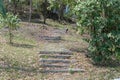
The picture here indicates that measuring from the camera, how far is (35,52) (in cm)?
1256

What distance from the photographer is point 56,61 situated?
38.1ft

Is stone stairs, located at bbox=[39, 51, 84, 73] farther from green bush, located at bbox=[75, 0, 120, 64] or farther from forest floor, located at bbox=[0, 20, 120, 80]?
green bush, located at bbox=[75, 0, 120, 64]

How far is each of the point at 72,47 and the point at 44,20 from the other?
654 cm

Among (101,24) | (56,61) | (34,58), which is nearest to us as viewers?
(101,24)

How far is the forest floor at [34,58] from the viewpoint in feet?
33.8

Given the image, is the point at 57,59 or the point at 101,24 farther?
the point at 57,59

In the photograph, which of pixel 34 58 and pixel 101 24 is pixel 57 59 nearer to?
pixel 34 58

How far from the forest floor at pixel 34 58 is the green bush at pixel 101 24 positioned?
55 centimetres

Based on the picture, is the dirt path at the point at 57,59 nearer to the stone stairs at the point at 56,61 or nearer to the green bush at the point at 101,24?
the stone stairs at the point at 56,61

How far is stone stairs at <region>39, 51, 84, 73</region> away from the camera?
10.9 m

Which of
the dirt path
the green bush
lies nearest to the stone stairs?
the dirt path

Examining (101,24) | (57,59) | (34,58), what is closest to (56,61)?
(57,59)

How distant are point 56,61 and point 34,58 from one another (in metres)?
0.84

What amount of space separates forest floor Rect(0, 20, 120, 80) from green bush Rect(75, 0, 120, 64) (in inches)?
21.7
